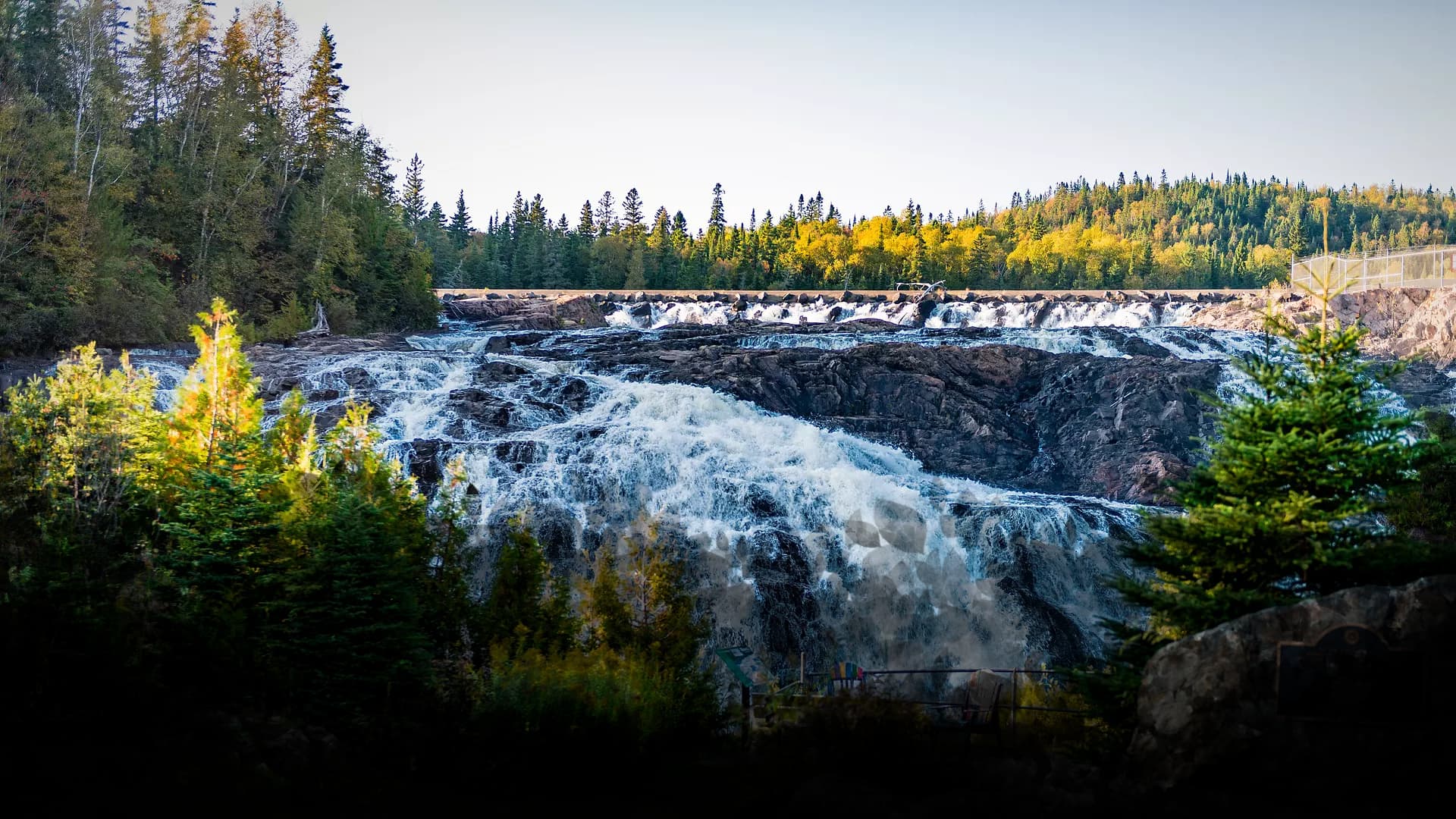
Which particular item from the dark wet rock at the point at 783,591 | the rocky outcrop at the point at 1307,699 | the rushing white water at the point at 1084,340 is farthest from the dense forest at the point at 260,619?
the rushing white water at the point at 1084,340

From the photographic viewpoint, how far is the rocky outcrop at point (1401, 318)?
4997cm

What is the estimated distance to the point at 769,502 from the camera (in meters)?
29.9

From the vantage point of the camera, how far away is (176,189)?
5334cm

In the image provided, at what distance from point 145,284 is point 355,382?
16.5m

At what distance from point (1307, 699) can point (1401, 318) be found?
51546 mm

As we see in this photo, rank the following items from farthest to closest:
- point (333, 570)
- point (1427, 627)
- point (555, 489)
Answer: point (555, 489) → point (333, 570) → point (1427, 627)

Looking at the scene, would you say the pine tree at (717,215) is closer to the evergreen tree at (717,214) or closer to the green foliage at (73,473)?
the evergreen tree at (717,214)

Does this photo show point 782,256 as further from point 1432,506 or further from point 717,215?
point 1432,506

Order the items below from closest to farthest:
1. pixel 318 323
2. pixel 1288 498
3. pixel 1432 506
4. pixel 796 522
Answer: pixel 1288 498, pixel 1432 506, pixel 796 522, pixel 318 323

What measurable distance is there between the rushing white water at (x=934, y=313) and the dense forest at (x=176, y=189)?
1904cm

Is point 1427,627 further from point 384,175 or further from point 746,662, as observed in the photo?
point 384,175

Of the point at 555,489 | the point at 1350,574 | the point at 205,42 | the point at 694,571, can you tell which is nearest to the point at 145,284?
the point at 205,42

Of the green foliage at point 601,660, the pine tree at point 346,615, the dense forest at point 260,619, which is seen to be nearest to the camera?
the dense forest at point 260,619

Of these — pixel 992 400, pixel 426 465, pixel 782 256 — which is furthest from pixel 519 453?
pixel 782 256
